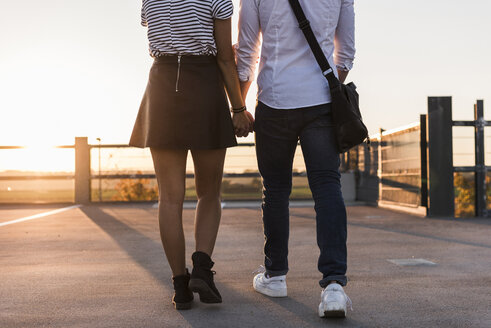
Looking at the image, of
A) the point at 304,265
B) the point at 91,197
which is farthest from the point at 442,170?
the point at 91,197

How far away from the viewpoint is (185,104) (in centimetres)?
264

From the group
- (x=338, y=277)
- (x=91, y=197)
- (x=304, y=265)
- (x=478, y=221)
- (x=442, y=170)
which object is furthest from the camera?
(x=91, y=197)

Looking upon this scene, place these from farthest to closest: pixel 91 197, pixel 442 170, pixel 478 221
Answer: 1. pixel 91 197
2. pixel 442 170
3. pixel 478 221

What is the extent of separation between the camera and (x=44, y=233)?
6262 mm

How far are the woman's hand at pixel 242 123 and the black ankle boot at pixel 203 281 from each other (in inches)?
24.3

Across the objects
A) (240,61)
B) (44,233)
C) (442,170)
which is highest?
(240,61)

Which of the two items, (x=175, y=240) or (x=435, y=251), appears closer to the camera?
(x=175, y=240)

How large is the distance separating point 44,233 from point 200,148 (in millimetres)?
4211

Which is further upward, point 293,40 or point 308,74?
point 293,40

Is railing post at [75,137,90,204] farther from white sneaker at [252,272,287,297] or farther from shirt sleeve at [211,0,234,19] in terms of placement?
shirt sleeve at [211,0,234,19]

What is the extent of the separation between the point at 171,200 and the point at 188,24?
814 millimetres

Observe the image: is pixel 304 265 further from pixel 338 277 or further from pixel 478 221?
pixel 478 221

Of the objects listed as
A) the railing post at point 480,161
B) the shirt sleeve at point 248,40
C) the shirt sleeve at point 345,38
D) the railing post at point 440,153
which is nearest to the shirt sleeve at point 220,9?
the shirt sleeve at point 248,40

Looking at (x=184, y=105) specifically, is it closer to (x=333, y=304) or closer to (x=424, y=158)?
(x=333, y=304)
